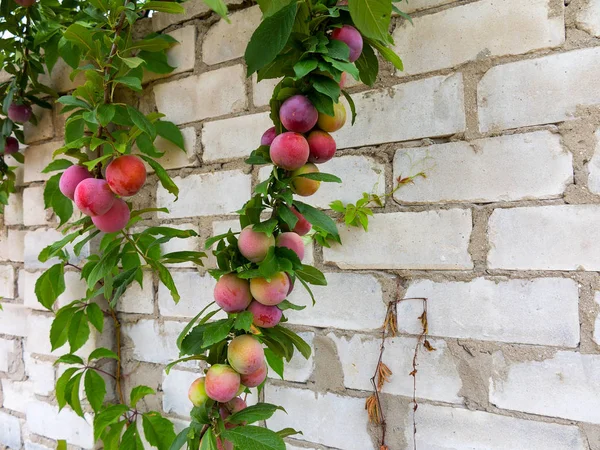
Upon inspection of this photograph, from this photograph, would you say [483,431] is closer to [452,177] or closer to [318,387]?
[318,387]

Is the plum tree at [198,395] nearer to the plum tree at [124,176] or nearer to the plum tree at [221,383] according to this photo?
the plum tree at [221,383]

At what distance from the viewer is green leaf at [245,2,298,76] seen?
69 centimetres

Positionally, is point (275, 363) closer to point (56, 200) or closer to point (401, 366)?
point (401, 366)

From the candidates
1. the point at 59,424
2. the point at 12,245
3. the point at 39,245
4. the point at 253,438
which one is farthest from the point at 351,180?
the point at 12,245

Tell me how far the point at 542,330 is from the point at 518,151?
1.16ft

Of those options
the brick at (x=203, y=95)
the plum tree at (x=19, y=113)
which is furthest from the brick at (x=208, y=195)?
the plum tree at (x=19, y=113)

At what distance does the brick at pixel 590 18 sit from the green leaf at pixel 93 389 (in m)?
1.37

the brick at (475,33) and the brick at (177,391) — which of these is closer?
the brick at (475,33)

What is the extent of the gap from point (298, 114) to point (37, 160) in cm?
118

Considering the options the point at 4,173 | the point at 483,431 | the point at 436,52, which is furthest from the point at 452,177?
the point at 4,173

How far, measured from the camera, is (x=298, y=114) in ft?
2.26

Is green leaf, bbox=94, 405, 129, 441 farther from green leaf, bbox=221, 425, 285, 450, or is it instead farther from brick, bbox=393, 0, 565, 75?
brick, bbox=393, 0, 565, 75

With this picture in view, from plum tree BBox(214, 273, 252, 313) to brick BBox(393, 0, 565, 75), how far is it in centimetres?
62

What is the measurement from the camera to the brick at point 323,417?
3.42 feet
